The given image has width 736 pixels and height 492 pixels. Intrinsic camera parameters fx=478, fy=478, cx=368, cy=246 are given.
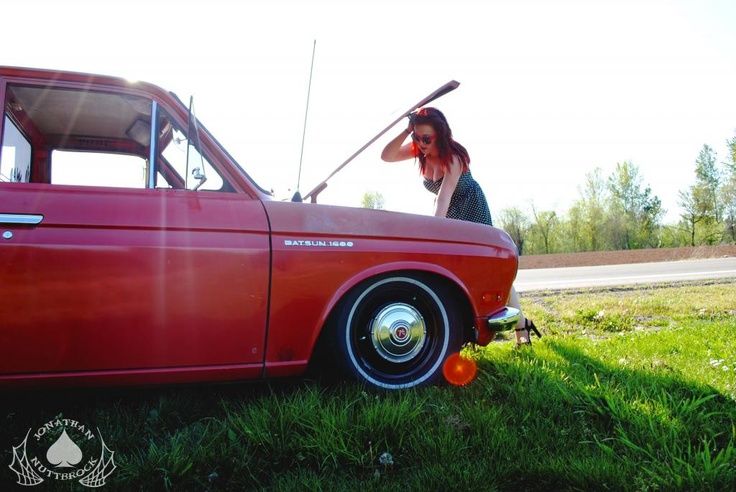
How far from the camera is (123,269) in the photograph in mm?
2244

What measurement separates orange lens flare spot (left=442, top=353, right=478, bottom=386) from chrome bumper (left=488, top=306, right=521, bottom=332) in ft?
0.94

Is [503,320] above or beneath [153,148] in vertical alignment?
beneath

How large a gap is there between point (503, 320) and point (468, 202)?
1.20 m

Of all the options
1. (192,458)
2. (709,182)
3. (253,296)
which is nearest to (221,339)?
(253,296)

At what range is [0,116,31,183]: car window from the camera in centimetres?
247

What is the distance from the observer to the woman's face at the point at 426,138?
3.64 metres

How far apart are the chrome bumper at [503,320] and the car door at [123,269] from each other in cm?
140

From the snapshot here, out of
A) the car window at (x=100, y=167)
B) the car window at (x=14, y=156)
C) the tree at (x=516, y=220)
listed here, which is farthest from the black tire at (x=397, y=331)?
the tree at (x=516, y=220)

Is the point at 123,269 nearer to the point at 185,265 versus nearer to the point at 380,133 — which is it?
the point at 185,265

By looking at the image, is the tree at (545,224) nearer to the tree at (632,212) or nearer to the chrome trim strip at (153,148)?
the tree at (632,212)

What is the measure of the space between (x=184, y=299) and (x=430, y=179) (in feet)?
7.65

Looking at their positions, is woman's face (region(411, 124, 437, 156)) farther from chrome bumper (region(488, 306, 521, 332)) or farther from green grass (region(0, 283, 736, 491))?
green grass (region(0, 283, 736, 491))

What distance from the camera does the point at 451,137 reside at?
3.66 m

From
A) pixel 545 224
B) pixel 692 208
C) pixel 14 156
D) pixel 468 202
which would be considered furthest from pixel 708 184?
pixel 14 156
